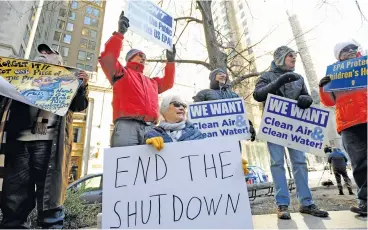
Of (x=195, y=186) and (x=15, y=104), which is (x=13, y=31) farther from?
(x=195, y=186)

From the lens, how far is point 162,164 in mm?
1515

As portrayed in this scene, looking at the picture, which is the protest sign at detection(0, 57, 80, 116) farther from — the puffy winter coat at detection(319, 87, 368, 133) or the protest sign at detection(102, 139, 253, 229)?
the puffy winter coat at detection(319, 87, 368, 133)

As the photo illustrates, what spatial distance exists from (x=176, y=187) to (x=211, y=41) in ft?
15.7

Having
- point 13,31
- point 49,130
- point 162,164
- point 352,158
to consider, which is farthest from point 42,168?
point 13,31

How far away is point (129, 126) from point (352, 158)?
208 centimetres

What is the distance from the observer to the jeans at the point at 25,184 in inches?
76.4

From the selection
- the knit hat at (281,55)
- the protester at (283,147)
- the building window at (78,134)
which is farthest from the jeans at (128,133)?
the building window at (78,134)

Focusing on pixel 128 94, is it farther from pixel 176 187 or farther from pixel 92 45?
pixel 92 45

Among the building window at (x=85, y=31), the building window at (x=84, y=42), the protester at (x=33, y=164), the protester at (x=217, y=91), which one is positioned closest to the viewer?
the protester at (x=33, y=164)

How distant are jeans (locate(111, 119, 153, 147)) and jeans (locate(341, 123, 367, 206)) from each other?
188 centimetres

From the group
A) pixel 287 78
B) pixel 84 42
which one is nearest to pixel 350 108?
pixel 287 78

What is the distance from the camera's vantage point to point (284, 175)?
241 centimetres

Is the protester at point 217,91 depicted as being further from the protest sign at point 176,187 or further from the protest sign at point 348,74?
the protest sign at point 176,187

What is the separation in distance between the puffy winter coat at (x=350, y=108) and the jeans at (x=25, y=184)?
264cm
